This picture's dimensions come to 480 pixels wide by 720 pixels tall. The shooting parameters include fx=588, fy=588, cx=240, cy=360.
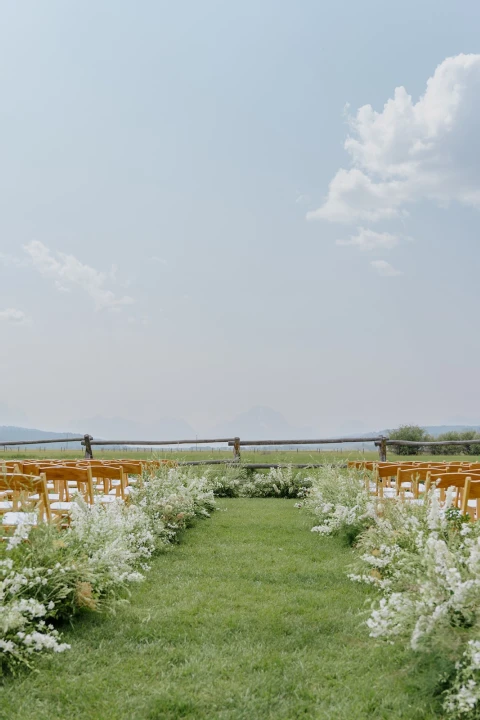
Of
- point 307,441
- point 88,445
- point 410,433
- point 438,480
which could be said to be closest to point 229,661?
point 438,480

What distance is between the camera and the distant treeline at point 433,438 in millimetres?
21188

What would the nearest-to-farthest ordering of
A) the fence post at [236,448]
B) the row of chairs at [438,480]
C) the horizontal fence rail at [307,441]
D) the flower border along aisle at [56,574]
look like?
the flower border along aisle at [56,574] < the row of chairs at [438,480] < the horizontal fence rail at [307,441] < the fence post at [236,448]

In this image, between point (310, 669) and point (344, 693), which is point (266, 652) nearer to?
point (310, 669)

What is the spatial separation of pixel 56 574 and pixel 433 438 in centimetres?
2387

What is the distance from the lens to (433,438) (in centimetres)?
2620

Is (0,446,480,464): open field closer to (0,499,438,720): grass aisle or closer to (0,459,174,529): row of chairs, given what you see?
(0,459,174,529): row of chairs

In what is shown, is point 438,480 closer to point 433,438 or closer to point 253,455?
point 253,455

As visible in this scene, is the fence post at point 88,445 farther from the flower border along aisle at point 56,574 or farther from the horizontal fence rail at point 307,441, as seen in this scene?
the flower border along aisle at point 56,574

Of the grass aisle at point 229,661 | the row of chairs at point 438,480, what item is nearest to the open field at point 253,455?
the row of chairs at point 438,480

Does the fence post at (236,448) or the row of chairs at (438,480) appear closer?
the row of chairs at (438,480)

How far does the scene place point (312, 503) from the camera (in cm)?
1047

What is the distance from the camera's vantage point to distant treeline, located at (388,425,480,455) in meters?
21.2

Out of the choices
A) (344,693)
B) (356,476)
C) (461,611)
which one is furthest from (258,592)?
(356,476)

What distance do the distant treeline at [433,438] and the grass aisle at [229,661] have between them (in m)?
16.4
